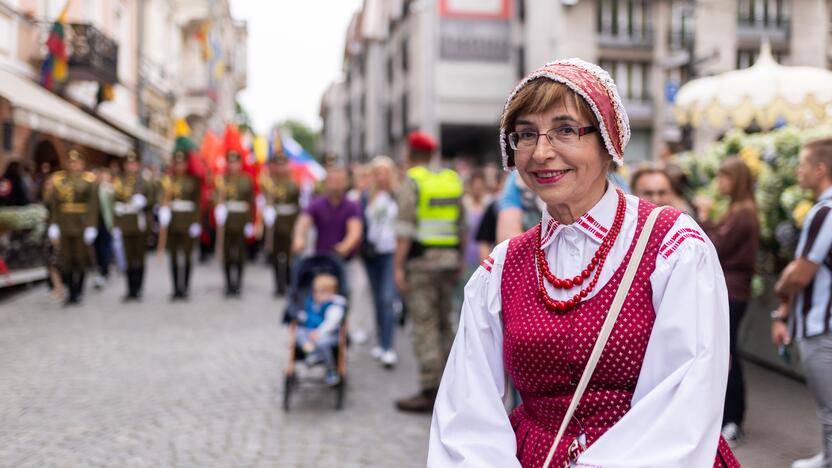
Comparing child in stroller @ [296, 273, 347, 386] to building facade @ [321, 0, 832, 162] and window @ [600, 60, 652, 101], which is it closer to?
building facade @ [321, 0, 832, 162]

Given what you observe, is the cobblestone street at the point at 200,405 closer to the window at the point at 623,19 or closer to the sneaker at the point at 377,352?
the sneaker at the point at 377,352

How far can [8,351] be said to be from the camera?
7758 millimetres

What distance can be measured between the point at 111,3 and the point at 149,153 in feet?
18.1

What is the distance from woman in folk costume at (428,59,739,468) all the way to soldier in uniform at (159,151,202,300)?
10195mm

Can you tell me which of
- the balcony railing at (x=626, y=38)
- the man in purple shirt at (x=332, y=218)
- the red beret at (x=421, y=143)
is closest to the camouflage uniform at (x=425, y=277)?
the red beret at (x=421, y=143)

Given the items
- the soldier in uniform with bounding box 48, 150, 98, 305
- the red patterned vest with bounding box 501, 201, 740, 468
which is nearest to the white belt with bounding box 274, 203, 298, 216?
the soldier in uniform with bounding box 48, 150, 98, 305

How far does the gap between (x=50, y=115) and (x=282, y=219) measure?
206 inches

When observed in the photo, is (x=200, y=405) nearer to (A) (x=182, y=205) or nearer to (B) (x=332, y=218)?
(B) (x=332, y=218)

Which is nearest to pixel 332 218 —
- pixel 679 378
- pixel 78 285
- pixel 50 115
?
pixel 78 285

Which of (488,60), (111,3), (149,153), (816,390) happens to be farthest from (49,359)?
(488,60)

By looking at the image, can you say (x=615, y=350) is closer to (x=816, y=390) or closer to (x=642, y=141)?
(x=816, y=390)

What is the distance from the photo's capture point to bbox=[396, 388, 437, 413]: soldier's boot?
594cm

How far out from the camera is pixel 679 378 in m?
1.71

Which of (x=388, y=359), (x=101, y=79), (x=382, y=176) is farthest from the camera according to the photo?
(x=101, y=79)
